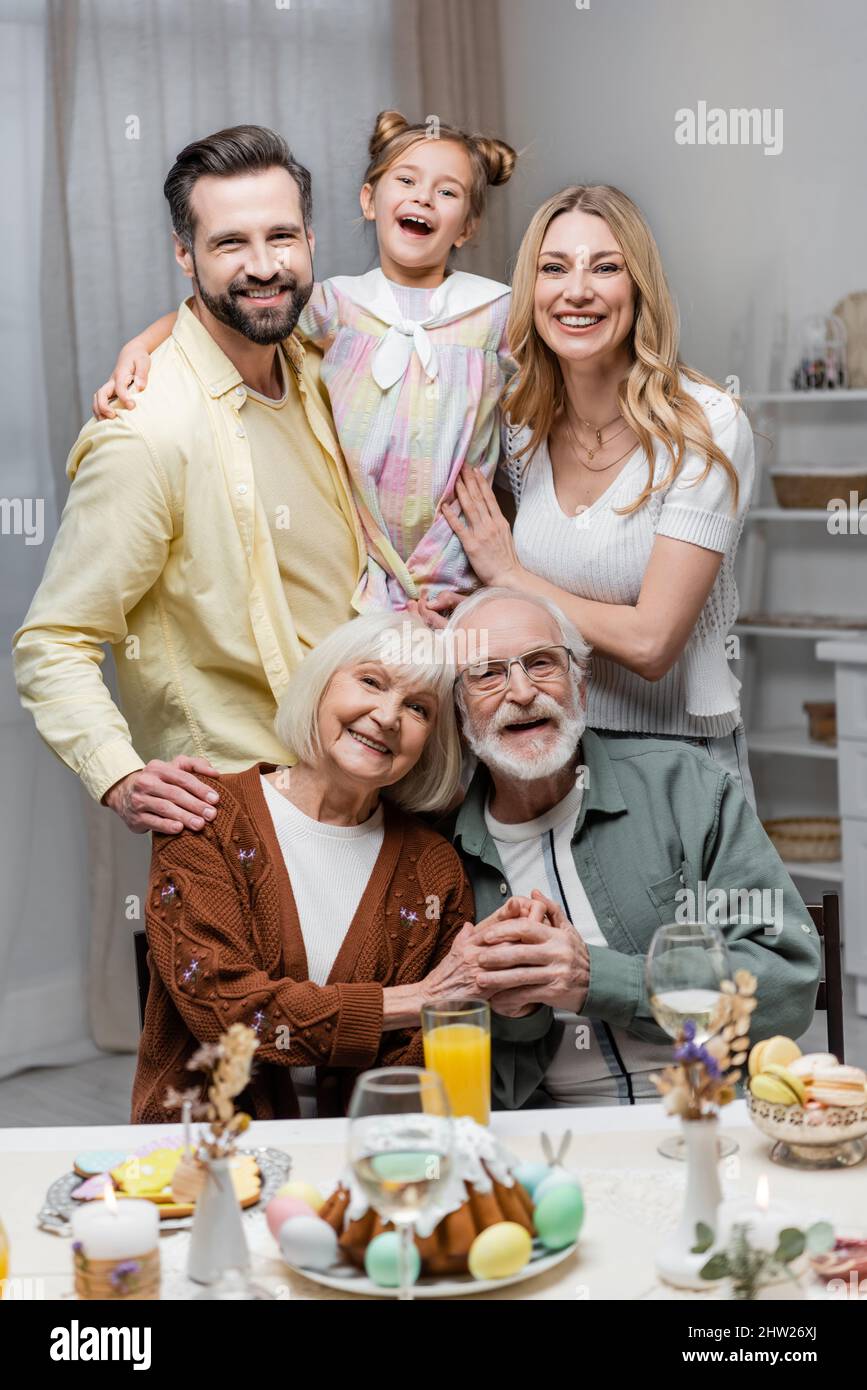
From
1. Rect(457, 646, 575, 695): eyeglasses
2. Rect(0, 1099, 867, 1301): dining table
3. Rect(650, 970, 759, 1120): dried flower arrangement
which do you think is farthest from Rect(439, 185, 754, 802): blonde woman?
Rect(650, 970, 759, 1120): dried flower arrangement

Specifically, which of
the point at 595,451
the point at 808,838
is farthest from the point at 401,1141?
the point at 808,838

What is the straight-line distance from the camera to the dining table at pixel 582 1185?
3.95 ft

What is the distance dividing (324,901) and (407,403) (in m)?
0.79

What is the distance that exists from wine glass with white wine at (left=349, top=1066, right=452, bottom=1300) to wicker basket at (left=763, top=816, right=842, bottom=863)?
3353mm

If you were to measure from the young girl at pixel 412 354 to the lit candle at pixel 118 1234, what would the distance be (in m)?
1.29

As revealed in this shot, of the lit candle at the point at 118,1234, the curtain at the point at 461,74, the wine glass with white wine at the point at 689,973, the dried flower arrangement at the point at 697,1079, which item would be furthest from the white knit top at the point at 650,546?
the curtain at the point at 461,74

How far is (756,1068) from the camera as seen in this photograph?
4.67 feet

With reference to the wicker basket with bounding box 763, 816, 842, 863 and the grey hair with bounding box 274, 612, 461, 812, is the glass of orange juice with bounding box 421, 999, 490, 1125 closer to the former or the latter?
the grey hair with bounding box 274, 612, 461, 812

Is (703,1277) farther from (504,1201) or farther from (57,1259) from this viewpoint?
(57,1259)

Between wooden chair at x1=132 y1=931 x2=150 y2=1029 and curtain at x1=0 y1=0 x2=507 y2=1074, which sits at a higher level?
curtain at x1=0 y1=0 x2=507 y2=1074

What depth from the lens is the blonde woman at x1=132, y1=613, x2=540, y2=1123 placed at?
1.80m

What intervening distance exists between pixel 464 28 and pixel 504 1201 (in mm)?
3415

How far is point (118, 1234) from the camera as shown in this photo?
3.74 feet

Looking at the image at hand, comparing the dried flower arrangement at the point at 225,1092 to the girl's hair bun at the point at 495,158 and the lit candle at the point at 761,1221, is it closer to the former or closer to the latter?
the lit candle at the point at 761,1221
